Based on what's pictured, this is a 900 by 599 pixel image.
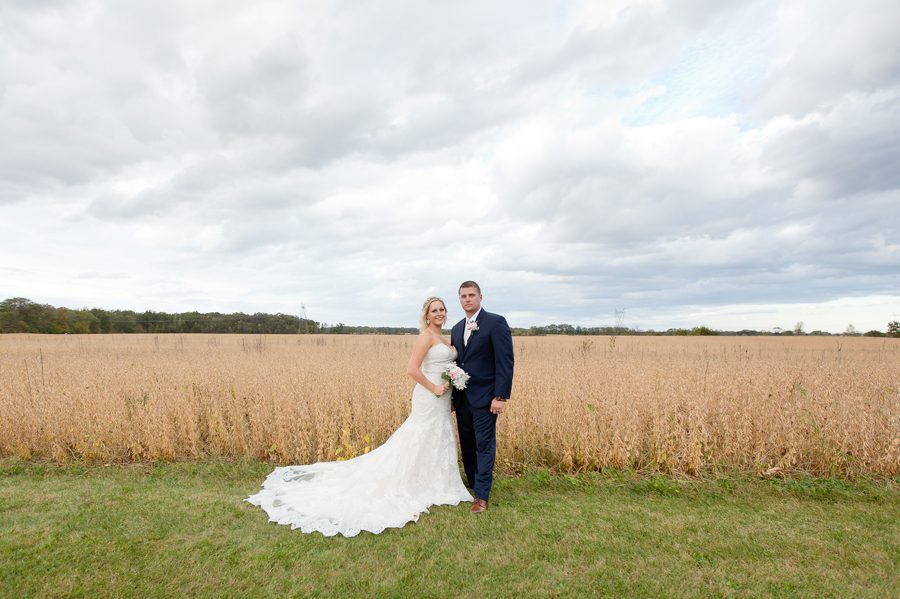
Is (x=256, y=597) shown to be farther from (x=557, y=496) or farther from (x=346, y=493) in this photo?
(x=557, y=496)

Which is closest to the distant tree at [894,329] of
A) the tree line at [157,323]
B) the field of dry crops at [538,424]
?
the tree line at [157,323]

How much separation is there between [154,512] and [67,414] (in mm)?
4019

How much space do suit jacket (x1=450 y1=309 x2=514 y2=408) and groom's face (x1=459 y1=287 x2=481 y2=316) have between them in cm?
13

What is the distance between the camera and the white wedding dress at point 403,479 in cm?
512

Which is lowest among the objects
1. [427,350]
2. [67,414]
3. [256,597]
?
[256,597]

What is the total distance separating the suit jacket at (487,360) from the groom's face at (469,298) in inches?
5.2

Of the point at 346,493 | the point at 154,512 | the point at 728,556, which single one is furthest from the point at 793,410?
the point at 154,512

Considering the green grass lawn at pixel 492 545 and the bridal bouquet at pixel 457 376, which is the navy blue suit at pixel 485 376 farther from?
the green grass lawn at pixel 492 545

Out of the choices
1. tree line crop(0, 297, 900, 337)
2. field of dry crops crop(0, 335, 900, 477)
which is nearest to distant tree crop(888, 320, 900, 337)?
tree line crop(0, 297, 900, 337)

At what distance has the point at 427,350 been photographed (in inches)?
215

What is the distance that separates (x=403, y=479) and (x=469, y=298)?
2.20 meters

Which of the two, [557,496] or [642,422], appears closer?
[557,496]

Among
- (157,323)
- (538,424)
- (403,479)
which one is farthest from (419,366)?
(157,323)

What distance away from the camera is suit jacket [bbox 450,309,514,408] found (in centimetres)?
507
